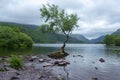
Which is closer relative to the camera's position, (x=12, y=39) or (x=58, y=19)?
(x=58, y=19)

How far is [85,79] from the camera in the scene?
3111 cm

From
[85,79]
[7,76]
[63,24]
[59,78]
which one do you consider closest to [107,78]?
[85,79]

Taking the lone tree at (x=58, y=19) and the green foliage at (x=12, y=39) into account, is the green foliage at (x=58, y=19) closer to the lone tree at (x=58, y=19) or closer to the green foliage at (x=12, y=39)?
the lone tree at (x=58, y=19)

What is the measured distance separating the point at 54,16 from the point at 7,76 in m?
52.2

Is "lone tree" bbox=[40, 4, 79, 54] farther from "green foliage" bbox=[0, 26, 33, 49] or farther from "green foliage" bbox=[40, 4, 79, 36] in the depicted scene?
"green foliage" bbox=[0, 26, 33, 49]

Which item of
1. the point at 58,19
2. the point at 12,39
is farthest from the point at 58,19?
the point at 12,39

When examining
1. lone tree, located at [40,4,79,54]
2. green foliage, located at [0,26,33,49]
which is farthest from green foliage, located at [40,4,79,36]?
green foliage, located at [0,26,33,49]

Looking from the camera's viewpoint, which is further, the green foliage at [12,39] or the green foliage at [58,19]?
the green foliage at [12,39]

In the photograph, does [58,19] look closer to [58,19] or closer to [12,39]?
[58,19]

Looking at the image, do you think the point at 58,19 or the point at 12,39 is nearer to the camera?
the point at 58,19

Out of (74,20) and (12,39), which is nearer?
(74,20)

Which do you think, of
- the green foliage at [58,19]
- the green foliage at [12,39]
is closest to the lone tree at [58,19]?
the green foliage at [58,19]

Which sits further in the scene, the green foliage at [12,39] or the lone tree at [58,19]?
the green foliage at [12,39]

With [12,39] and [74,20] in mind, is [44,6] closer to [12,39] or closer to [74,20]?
[74,20]
